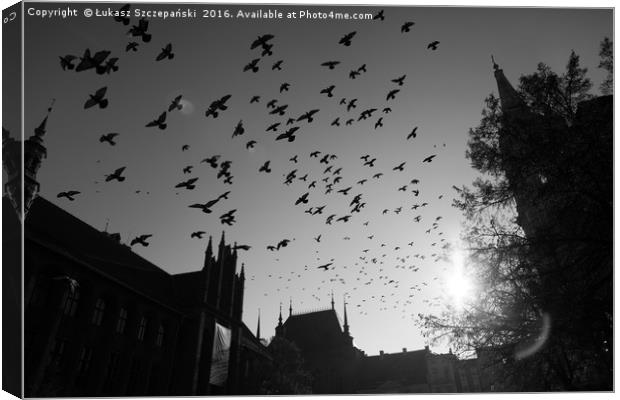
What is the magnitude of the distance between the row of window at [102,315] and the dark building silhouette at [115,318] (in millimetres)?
63

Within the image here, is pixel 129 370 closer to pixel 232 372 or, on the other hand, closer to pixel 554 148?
pixel 232 372

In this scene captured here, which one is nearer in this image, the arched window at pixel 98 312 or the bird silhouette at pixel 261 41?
the bird silhouette at pixel 261 41

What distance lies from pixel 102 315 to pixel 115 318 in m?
0.81

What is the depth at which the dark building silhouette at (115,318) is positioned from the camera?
20594 mm

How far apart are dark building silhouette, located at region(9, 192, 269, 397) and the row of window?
6 cm

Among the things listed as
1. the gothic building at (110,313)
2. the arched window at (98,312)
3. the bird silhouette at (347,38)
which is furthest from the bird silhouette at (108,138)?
the arched window at (98,312)

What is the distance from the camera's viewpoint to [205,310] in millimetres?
33062

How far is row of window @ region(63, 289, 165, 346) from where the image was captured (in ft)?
75.6

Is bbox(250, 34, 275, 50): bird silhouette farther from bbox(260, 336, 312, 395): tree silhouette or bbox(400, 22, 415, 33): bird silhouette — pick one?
bbox(260, 336, 312, 395): tree silhouette

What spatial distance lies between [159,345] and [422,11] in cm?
2846

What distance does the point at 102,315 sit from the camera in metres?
25.4

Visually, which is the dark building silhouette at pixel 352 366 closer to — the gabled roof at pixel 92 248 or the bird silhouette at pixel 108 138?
the gabled roof at pixel 92 248

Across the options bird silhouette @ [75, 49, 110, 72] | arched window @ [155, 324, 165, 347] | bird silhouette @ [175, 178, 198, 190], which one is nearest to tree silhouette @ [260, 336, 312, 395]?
arched window @ [155, 324, 165, 347]

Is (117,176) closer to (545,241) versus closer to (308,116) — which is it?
(308,116)
